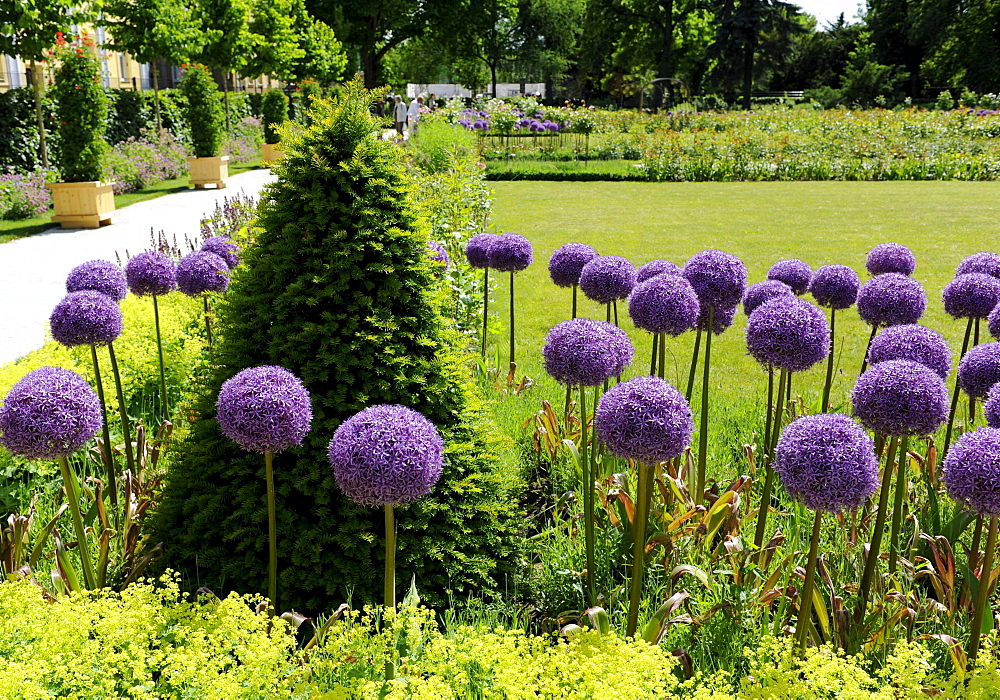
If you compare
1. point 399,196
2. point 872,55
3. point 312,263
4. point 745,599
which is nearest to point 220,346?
point 312,263

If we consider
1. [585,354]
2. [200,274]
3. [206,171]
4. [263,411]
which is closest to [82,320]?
[200,274]

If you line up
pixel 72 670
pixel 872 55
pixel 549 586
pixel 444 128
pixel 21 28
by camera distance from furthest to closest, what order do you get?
pixel 872 55, pixel 444 128, pixel 21 28, pixel 549 586, pixel 72 670

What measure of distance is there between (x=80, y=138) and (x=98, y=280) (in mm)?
10854

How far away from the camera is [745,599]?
2975 mm

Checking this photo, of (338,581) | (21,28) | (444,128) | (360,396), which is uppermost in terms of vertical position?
(21,28)

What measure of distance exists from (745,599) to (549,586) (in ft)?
2.82

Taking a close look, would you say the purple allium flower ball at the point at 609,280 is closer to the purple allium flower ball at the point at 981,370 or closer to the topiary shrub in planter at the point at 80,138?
the purple allium flower ball at the point at 981,370

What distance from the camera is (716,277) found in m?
3.70

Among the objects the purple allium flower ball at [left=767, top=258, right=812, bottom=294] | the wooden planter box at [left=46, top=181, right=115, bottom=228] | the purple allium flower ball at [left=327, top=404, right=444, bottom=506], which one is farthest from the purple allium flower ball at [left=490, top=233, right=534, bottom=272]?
the wooden planter box at [left=46, top=181, right=115, bottom=228]

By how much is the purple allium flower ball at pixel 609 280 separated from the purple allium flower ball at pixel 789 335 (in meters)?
1.10

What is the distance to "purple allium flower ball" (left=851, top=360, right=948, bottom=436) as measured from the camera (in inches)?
98.3

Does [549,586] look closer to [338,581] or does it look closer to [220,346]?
[338,581]

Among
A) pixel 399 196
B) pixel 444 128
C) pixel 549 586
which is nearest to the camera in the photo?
pixel 399 196

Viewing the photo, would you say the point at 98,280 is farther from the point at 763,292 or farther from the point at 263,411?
the point at 763,292
